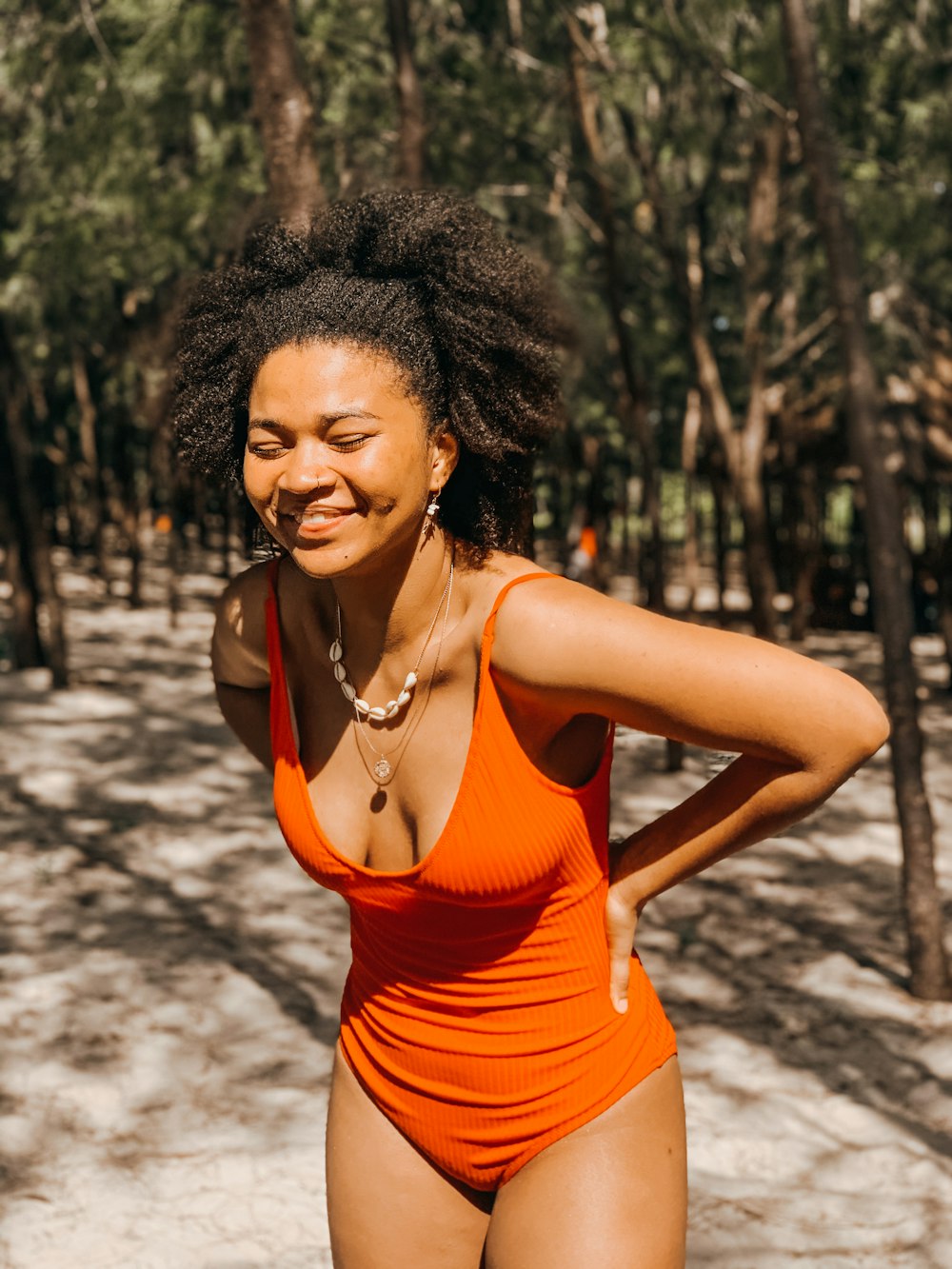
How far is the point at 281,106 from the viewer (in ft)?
14.6

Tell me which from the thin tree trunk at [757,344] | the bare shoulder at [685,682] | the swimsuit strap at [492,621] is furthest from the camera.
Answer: the thin tree trunk at [757,344]

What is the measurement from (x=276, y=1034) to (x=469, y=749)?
3.54 m

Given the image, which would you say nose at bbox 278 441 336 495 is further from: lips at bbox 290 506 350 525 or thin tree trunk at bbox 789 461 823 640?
thin tree trunk at bbox 789 461 823 640

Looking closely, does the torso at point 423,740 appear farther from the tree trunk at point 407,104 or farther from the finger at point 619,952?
the tree trunk at point 407,104

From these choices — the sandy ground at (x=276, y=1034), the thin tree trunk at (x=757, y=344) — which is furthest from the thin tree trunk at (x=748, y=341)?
the sandy ground at (x=276, y=1034)

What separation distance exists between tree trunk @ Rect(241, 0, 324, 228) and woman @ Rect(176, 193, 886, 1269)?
7.79 feet

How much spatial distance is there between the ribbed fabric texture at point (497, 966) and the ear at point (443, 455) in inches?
7.7

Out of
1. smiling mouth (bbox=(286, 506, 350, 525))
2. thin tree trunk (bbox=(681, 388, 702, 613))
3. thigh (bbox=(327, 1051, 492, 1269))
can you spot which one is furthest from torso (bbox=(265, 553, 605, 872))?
thin tree trunk (bbox=(681, 388, 702, 613))

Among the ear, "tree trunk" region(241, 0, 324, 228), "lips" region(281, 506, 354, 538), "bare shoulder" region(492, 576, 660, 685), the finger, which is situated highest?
"tree trunk" region(241, 0, 324, 228)

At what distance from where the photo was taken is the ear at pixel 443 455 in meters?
1.93

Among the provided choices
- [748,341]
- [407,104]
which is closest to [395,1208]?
[407,104]

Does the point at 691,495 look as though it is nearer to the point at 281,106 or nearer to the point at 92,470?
the point at 92,470

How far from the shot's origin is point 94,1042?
4934 mm

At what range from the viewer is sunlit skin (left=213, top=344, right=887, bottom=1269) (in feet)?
5.70
